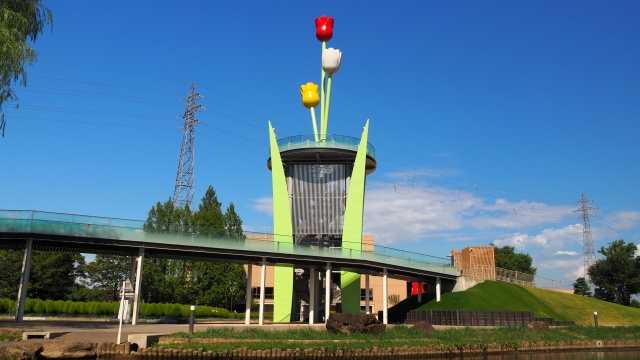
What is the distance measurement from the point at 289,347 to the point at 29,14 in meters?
17.9

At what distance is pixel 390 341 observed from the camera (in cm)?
2412

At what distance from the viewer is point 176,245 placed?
31719mm

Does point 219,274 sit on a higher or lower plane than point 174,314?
higher

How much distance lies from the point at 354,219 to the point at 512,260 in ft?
201

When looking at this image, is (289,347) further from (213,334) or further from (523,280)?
(523,280)

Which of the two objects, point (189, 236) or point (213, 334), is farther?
point (189, 236)

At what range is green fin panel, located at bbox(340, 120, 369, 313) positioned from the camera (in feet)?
134

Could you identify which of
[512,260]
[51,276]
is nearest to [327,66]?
[51,276]

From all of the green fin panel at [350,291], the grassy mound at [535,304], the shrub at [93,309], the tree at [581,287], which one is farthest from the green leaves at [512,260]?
the shrub at [93,309]

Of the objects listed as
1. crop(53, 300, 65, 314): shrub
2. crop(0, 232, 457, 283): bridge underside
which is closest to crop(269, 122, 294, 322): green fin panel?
crop(0, 232, 457, 283): bridge underside

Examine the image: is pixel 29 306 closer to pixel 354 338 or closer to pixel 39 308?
pixel 39 308

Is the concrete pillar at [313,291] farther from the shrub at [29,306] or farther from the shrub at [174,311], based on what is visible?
the shrub at [29,306]

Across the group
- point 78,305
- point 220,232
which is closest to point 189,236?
point 220,232

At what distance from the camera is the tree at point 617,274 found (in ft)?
225
